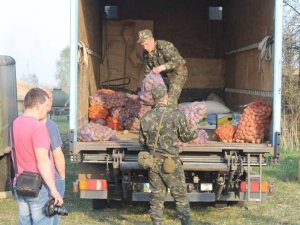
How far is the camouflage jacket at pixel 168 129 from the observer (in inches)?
238

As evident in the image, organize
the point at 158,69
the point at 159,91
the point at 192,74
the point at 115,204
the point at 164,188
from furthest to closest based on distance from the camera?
the point at 192,74 → the point at 115,204 → the point at 158,69 → the point at 164,188 → the point at 159,91

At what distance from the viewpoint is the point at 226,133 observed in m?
7.18

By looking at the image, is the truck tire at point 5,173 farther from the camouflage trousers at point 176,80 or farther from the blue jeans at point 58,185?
the blue jeans at point 58,185

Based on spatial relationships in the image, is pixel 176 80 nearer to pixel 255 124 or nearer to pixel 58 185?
pixel 255 124

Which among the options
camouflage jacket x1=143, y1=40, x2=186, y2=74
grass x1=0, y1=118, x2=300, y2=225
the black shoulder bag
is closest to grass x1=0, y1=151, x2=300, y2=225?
grass x1=0, y1=118, x2=300, y2=225

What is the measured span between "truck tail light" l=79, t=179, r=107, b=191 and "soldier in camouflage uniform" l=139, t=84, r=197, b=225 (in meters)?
0.80

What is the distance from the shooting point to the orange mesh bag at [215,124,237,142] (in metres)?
7.15

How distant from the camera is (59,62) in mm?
78688

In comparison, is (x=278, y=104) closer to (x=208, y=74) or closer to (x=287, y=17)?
(x=208, y=74)

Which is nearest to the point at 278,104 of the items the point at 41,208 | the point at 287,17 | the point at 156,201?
the point at 156,201

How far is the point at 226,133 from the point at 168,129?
1.35 metres

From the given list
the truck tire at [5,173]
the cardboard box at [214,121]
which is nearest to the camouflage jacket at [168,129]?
the cardboard box at [214,121]

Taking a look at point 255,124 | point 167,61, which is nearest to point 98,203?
point 167,61

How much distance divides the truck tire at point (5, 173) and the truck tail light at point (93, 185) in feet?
8.24
